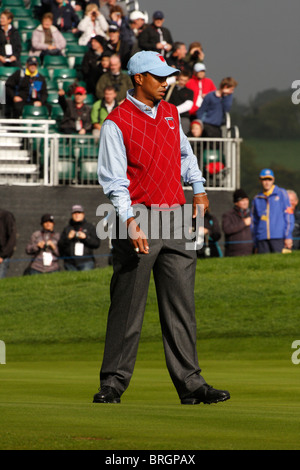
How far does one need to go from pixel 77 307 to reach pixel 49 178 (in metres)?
5.24

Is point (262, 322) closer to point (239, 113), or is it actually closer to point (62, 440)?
point (62, 440)

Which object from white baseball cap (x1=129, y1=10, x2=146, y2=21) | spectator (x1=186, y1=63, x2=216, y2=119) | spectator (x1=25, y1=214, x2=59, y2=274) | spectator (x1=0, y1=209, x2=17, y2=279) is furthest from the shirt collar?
white baseball cap (x1=129, y1=10, x2=146, y2=21)

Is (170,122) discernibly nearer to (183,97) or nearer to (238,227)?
(238,227)

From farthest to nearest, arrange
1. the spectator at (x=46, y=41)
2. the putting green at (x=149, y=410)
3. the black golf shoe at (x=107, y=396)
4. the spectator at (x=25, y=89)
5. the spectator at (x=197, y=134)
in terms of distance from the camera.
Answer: the spectator at (x=46, y=41) < the spectator at (x=25, y=89) < the spectator at (x=197, y=134) < the black golf shoe at (x=107, y=396) < the putting green at (x=149, y=410)

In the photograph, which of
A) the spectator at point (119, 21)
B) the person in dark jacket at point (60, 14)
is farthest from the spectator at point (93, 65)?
the person in dark jacket at point (60, 14)

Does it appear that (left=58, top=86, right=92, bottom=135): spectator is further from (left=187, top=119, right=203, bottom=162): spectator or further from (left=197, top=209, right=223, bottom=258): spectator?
(left=197, top=209, right=223, bottom=258): spectator

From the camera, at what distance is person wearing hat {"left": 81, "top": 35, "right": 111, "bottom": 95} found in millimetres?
22778

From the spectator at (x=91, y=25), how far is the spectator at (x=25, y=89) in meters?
3.59

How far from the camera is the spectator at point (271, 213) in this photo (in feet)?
55.5

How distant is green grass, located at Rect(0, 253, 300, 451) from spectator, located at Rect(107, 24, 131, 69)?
281 inches

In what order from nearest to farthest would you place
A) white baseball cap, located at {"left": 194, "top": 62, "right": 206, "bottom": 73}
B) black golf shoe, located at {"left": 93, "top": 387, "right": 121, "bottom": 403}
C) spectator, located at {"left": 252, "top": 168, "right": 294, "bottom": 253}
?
black golf shoe, located at {"left": 93, "top": 387, "right": 121, "bottom": 403} → spectator, located at {"left": 252, "top": 168, "right": 294, "bottom": 253} → white baseball cap, located at {"left": 194, "top": 62, "right": 206, "bottom": 73}

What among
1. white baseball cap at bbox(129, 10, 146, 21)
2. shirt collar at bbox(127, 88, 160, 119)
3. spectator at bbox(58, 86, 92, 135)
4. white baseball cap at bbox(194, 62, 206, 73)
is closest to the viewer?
shirt collar at bbox(127, 88, 160, 119)

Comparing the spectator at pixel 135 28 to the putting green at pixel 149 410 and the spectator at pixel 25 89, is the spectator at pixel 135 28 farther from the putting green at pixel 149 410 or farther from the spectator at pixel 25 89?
the putting green at pixel 149 410

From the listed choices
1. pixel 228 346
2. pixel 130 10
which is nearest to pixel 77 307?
pixel 228 346
